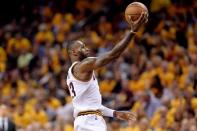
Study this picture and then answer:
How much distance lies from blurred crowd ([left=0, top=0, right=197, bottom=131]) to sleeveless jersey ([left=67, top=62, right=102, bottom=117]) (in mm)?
3395

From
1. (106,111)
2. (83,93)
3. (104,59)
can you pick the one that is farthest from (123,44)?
(106,111)

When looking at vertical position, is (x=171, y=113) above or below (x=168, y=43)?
below

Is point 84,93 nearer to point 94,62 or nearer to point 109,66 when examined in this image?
point 94,62

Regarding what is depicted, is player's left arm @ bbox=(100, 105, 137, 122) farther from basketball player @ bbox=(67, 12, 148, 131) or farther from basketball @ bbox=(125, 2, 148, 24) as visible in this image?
basketball @ bbox=(125, 2, 148, 24)

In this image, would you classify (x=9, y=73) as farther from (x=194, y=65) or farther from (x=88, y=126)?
(x=88, y=126)

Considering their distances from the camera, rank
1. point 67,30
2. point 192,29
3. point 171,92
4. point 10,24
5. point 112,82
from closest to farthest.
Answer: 1. point 171,92
2. point 112,82
3. point 192,29
4. point 67,30
5. point 10,24

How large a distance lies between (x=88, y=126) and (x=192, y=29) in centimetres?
771

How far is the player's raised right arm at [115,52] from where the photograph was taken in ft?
23.3

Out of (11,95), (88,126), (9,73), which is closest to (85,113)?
(88,126)

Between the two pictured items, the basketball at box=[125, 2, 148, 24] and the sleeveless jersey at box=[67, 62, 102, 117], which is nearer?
the basketball at box=[125, 2, 148, 24]

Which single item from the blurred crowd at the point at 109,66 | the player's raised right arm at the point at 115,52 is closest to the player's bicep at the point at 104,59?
the player's raised right arm at the point at 115,52

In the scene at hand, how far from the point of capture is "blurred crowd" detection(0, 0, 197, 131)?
12.5 meters

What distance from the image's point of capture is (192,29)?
1509 centimetres

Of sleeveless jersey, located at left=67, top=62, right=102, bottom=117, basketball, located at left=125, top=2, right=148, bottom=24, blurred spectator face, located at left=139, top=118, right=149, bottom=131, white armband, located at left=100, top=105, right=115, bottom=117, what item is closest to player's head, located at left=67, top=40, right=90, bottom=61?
sleeveless jersey, located at left=67, top=62, right=102, bottom=117
